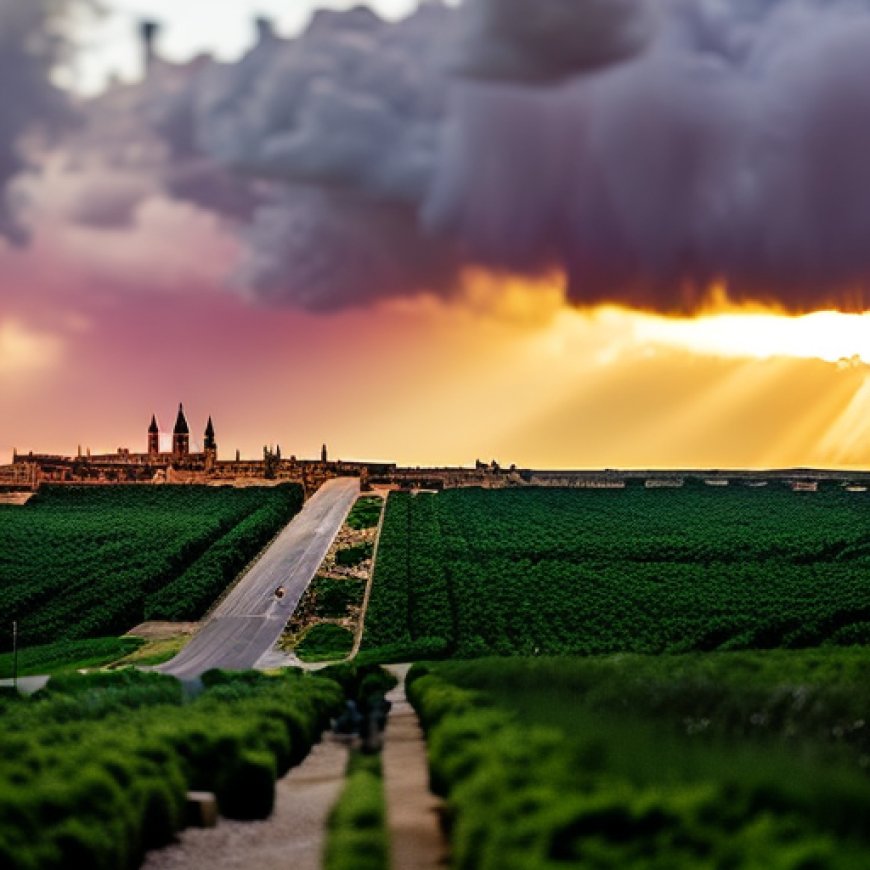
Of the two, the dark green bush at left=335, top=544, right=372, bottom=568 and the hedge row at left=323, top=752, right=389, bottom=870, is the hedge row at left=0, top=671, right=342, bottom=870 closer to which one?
the hedge row at left=323, top=752, right=389, bottom=870

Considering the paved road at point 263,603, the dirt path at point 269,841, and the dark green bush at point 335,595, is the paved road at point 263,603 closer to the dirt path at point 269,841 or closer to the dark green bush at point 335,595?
the dark green bush at point 335,595

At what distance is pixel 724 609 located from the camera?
70.9 m

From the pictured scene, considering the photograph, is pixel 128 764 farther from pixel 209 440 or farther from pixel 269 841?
pixel 209 440

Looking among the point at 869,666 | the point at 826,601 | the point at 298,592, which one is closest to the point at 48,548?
the point at 298,592

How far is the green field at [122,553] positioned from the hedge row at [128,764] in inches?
1467

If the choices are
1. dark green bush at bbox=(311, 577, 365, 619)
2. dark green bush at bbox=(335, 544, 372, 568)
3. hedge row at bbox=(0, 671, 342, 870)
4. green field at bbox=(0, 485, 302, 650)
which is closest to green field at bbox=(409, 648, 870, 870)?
hedge row at bbox=(0, 671, 342, 870)

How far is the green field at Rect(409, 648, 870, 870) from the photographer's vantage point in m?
14.2

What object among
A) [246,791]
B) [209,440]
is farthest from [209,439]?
[246,791]

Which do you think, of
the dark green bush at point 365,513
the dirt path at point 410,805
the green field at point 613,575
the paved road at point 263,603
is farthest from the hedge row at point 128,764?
the dark green bush at point 365,513

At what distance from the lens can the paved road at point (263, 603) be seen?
2485 inches

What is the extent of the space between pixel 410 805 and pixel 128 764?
15.6ft

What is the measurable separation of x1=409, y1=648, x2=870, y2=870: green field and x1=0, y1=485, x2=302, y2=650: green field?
46324 millimetres

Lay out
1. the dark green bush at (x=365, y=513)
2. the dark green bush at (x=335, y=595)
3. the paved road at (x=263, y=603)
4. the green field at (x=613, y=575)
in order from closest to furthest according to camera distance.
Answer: the paved road at (x=263, y=603) → the green field at (x=613, y=575) → the dark green bush at (x=335, y=595) → the dark green bush at (x=365, y=513)

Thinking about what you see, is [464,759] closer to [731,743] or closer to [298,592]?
[731,743]
